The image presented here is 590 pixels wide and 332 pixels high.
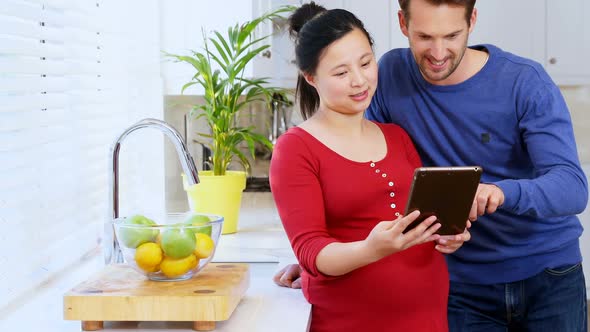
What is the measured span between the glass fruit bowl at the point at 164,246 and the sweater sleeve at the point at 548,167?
58 centimetres

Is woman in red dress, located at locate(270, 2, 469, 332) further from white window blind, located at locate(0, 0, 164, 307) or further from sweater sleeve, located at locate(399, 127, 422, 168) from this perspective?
white window blind, located at locate(0, 0, 164, 307)

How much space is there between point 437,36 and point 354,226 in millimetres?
419

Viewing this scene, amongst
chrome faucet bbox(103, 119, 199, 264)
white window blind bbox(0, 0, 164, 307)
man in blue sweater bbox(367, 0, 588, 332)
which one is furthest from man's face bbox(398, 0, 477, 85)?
white window blind bbox(0, 0, 164, 307)

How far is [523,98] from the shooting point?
1.74 m

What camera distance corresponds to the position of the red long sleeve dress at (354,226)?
1.55m

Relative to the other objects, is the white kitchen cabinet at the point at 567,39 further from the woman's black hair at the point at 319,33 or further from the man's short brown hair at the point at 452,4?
the woman's black hair at the point at 319,33

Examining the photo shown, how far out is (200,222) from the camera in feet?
5.27

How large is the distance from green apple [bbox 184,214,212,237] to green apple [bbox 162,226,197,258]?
0.03 meters

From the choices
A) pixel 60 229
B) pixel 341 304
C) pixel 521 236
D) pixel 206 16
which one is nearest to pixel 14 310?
pixel 60 229

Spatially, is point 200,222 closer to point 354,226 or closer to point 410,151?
point 354,226

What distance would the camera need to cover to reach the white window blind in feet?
5.62

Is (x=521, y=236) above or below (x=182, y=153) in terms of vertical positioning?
below

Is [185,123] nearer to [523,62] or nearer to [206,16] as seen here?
[206,16]

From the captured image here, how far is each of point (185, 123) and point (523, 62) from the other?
1.56 m
